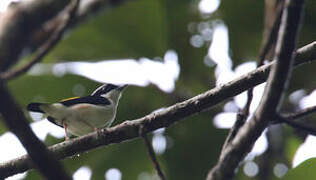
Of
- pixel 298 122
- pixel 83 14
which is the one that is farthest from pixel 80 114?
pixel 298 122

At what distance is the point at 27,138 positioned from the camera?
1854 millimetres

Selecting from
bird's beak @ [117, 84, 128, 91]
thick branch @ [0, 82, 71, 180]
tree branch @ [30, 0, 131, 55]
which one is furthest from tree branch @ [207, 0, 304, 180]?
bird's beak @ [117, 84, 128, 91]

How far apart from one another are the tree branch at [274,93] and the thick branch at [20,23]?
1271 millimetres

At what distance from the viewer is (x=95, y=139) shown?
378 cm

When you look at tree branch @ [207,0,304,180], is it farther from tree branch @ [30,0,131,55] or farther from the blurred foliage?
the blurred foliage

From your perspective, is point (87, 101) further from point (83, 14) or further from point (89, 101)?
point (83, 14)

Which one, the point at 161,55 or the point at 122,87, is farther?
the point at 122,87

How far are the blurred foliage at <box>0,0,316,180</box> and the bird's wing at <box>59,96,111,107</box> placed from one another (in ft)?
0.63

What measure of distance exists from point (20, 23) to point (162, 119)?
3.54 feet

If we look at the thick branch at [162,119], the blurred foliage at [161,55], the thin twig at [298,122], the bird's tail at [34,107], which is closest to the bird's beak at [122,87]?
the blurred foliage at [161,55]

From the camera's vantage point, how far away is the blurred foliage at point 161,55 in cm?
532

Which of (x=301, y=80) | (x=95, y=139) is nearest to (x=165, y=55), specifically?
(x=301, y=80)

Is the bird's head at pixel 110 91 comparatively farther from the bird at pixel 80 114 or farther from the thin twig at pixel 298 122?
the thin twig at pixel 298 122

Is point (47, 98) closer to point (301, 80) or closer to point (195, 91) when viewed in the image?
point (195, 91)
